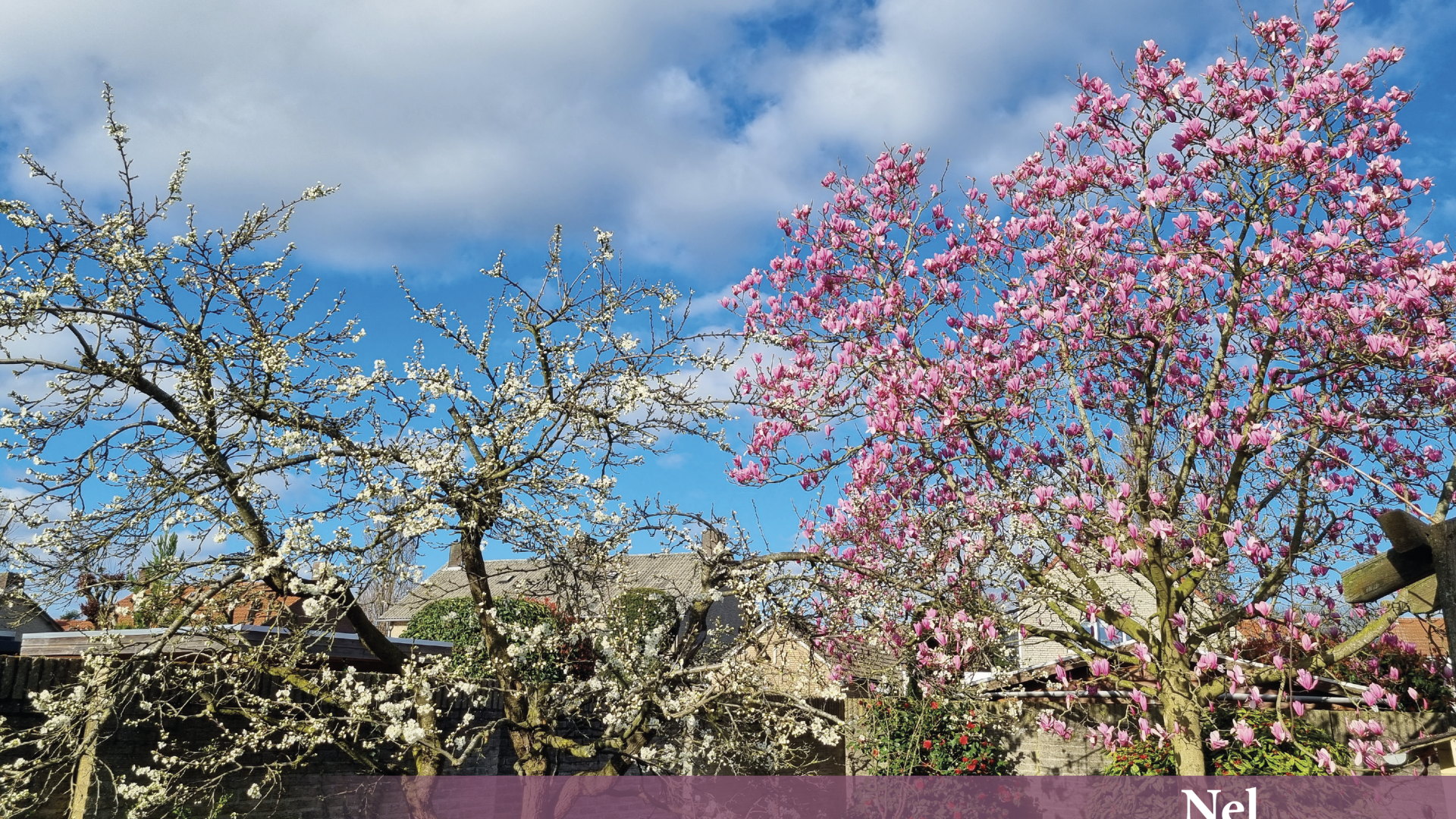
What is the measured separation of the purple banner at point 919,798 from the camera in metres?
8.53

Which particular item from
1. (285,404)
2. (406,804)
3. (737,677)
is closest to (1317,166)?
(737,677)

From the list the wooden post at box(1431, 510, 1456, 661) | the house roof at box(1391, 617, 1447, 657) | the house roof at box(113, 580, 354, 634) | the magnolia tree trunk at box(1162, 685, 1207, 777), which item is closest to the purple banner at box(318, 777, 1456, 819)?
the magnolia tree trunk at box(1162, 685, 1207, 777)

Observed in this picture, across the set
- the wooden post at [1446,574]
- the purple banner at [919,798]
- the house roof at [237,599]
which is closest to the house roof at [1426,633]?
the wooden post at [1446,574]

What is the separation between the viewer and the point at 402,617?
1143 inches

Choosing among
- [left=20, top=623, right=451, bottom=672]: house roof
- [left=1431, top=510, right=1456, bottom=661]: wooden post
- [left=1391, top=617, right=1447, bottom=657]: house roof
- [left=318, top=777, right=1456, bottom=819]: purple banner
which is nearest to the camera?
[left=1431, top=510, right=1456, bottom=661]: wooden post

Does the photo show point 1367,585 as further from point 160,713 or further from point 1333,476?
point 160,713

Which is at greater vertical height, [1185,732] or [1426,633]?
[1426,633]

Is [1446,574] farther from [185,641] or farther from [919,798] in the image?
[919,798]

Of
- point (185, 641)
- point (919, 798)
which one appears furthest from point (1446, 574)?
point (919, 798)

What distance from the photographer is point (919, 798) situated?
41.0 feet

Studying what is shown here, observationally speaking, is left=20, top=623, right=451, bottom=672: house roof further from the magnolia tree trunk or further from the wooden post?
the magnolia tree trunk

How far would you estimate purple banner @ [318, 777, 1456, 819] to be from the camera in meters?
8.53

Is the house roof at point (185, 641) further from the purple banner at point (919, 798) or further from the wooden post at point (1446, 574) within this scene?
the wooden post at point (1446, 574)

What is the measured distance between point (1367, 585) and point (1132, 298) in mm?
5361
